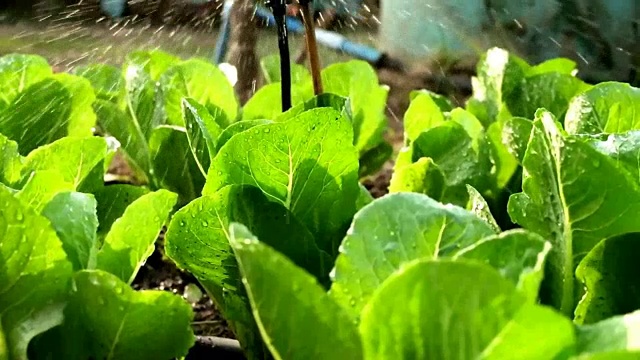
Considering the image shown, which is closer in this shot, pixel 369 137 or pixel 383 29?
pixel 369 137

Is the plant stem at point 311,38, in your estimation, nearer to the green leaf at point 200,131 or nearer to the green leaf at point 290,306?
the green leaf at point 200,131

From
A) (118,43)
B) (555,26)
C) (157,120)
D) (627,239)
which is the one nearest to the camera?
(627,239)

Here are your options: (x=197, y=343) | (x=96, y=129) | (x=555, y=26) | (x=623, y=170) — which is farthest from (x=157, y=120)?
(x=555, y=26)

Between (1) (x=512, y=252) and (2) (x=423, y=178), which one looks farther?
(2) (x=423, y=178)

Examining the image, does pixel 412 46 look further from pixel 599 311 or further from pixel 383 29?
pixel 599 311

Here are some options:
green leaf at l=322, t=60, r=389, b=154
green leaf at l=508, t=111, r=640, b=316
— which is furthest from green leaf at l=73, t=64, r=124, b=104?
green leaf at l=508, t=111, r=640, b=316

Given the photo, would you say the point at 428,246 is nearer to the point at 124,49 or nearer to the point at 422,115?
the point at 422,115

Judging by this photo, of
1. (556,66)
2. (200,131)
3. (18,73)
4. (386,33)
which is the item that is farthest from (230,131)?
(386,33)

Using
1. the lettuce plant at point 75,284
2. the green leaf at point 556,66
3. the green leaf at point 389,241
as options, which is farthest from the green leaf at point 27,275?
the green leaf at point 556,66
